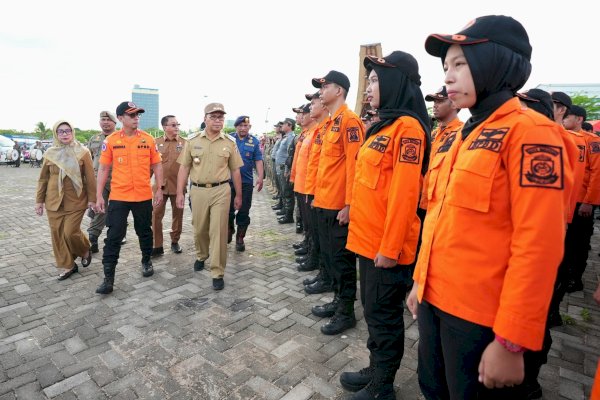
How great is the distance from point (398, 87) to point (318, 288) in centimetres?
269

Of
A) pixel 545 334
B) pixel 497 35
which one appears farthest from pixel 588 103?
pixel 497 35

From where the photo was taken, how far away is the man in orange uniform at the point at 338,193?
3.26m

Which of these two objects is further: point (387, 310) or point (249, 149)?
point (249, 149)

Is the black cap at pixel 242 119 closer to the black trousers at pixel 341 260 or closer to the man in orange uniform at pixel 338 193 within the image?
the man in orange uniform at pixel 338 193

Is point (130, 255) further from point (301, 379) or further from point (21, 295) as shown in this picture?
point (301, 379)

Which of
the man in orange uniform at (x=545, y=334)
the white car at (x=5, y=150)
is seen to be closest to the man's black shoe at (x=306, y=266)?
the man in orange uniform at (x=545, y=334)

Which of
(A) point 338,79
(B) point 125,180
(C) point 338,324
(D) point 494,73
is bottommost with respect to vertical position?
(C) point 338,324

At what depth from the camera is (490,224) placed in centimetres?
130

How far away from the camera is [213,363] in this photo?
2.82 meters

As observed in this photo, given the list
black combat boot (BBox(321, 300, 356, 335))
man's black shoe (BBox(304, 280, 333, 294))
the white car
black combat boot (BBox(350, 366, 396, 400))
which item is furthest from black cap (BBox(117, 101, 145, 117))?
the white car

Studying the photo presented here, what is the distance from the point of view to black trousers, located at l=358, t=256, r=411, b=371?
7.41ft

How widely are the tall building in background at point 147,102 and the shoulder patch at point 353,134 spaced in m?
149

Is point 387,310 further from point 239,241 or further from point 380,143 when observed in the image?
point 239,241

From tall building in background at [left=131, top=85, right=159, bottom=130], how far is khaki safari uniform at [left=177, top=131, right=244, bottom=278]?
14675cm
